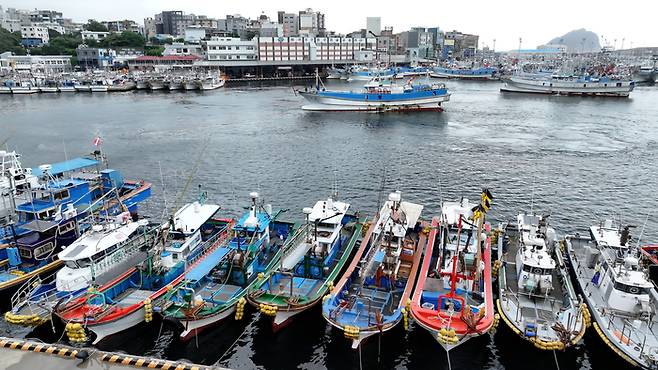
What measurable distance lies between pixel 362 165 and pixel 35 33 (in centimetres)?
18732

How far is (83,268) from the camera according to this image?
21.2m

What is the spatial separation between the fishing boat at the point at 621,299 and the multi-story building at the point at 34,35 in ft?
673

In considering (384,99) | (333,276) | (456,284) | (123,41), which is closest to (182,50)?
(123,41)

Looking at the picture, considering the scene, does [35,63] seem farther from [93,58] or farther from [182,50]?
[182,50]

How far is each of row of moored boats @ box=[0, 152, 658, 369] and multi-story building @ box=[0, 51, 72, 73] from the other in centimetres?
14145

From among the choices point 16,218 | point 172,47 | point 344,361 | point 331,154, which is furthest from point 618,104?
point 172,47

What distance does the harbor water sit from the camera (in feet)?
64.2

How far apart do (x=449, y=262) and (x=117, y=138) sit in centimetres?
5430

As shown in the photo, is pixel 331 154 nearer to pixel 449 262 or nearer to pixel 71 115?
pixel 449 262

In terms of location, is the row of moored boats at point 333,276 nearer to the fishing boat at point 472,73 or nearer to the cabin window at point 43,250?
the cabin window at point 43,250

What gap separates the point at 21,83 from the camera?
4702 inches

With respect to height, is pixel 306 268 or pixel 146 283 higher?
pixel 306 268

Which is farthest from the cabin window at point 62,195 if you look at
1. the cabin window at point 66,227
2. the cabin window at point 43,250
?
the cabin window at point 43,250

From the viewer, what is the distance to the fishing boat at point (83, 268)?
1995cm
